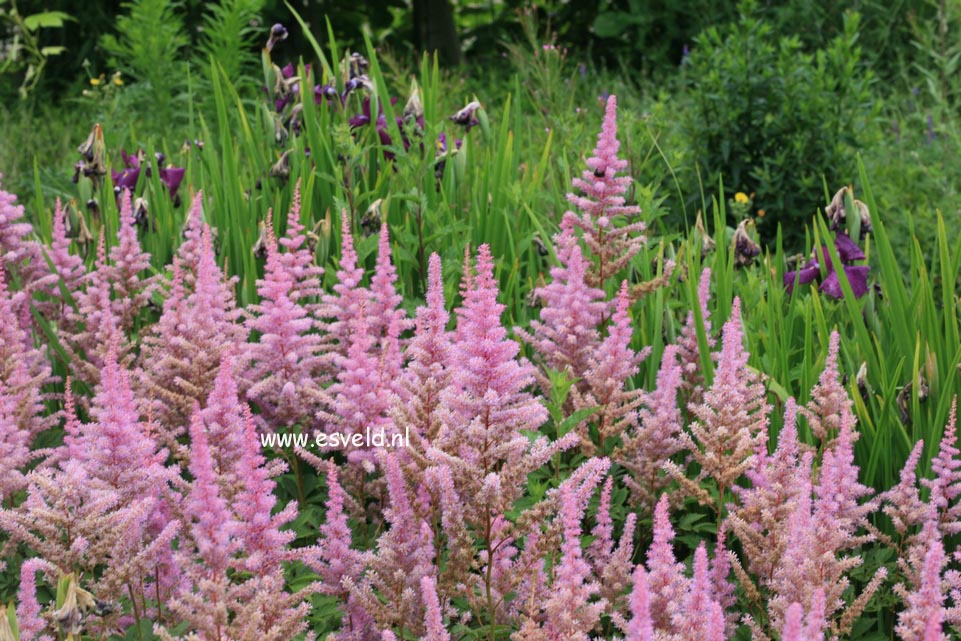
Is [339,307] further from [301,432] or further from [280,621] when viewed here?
[280,621]

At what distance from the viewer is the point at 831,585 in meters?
1.95

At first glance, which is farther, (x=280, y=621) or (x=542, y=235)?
(x=542, y=235)

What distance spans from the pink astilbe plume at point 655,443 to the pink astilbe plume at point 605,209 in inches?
16.9

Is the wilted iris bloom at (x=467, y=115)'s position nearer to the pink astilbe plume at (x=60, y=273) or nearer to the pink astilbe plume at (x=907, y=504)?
the pink astilbe plume at (x=60, y=273)

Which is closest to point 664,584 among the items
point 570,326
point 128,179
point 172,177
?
point 570,326

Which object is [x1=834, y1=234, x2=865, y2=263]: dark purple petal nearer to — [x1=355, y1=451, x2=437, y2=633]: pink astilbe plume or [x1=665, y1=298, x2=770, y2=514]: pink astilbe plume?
[x1=665, y1=298, x2=770, y2=514]: pink astilbe plume

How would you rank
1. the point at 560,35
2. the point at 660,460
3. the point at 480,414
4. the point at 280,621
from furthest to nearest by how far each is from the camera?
the point at 560,35 < the point at 660,460 < the point at 480,414 < the point at 280,621

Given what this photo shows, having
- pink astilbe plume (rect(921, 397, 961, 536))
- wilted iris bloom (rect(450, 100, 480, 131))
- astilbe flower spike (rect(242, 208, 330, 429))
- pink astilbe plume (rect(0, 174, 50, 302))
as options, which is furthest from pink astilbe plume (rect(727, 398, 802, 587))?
pink astilbe plume (rect(0, 174, 50, 302))

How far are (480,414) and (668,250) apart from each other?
1714 mm

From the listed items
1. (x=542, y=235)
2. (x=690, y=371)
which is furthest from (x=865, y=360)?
(x=542, y=235)

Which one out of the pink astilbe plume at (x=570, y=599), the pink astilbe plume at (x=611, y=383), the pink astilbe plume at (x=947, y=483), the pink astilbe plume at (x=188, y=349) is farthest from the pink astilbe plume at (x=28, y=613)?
the pink astilbe plume at (x=947, y=483)

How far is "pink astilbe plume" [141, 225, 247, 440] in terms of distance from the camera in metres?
2.66

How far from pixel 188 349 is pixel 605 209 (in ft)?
3.94

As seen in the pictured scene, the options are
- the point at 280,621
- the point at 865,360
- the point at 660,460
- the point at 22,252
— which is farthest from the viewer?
the point at 22,252
